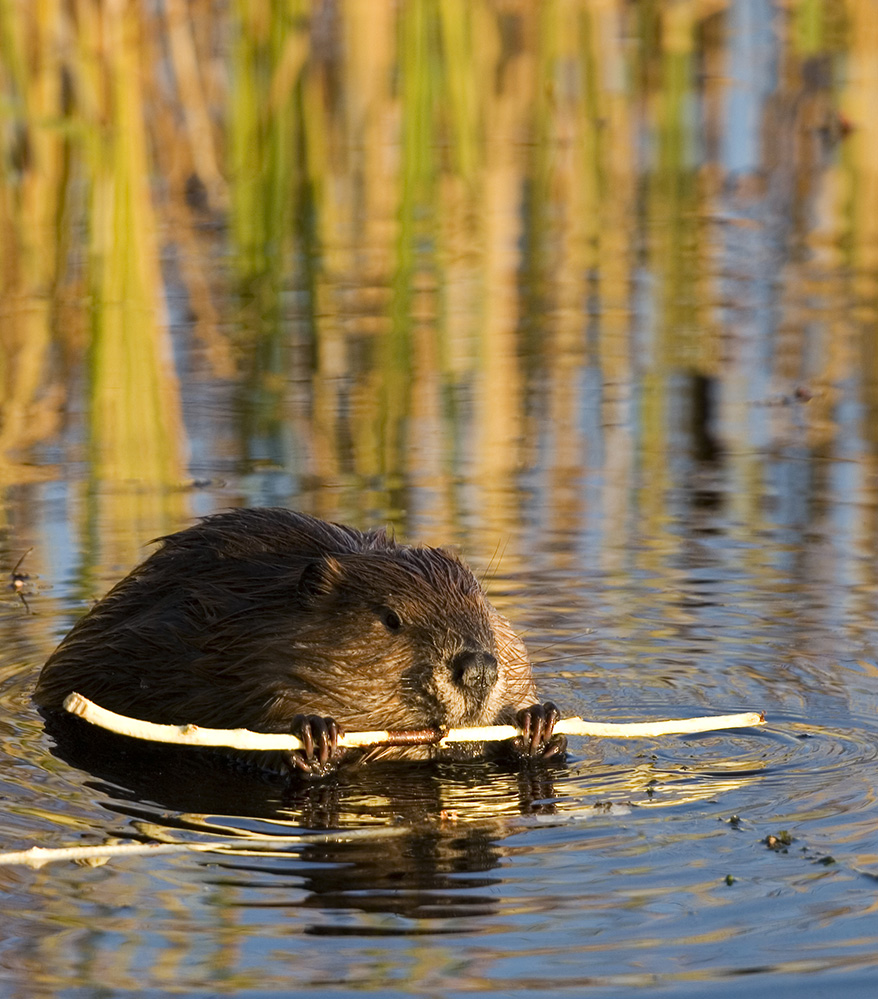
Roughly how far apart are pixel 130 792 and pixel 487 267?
5348 millimetres

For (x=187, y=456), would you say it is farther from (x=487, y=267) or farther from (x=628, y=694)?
(x=487, y=267)

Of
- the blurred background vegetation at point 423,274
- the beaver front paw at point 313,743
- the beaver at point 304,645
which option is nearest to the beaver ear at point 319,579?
the beaver at point 304,645

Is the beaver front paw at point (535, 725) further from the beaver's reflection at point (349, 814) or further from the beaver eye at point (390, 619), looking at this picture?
the beaver eye at point (390, 619)

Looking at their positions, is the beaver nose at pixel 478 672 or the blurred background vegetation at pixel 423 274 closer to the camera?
the beaver nose at pixel 478 672

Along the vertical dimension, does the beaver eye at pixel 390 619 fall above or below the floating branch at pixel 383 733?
above

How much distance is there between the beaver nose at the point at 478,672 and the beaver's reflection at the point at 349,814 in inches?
6.8

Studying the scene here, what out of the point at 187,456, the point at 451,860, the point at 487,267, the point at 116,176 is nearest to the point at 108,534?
the point at 187,456

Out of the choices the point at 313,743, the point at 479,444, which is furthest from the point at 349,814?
the point at 479,444

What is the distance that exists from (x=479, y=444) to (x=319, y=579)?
2131 mm

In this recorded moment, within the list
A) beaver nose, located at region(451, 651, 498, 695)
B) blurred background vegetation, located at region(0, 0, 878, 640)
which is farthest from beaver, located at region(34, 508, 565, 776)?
blurred background vegetation, located at region(0, 0, 878, 640)

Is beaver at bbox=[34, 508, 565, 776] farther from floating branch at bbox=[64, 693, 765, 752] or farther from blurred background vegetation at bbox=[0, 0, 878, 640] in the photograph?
blurred background vegetation at bbox=[0, 0, 878, 640]

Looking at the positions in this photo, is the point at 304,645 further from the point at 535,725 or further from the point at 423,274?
the point at 423,274

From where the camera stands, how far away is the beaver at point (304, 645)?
3820 mm

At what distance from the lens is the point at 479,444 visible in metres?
6.03
